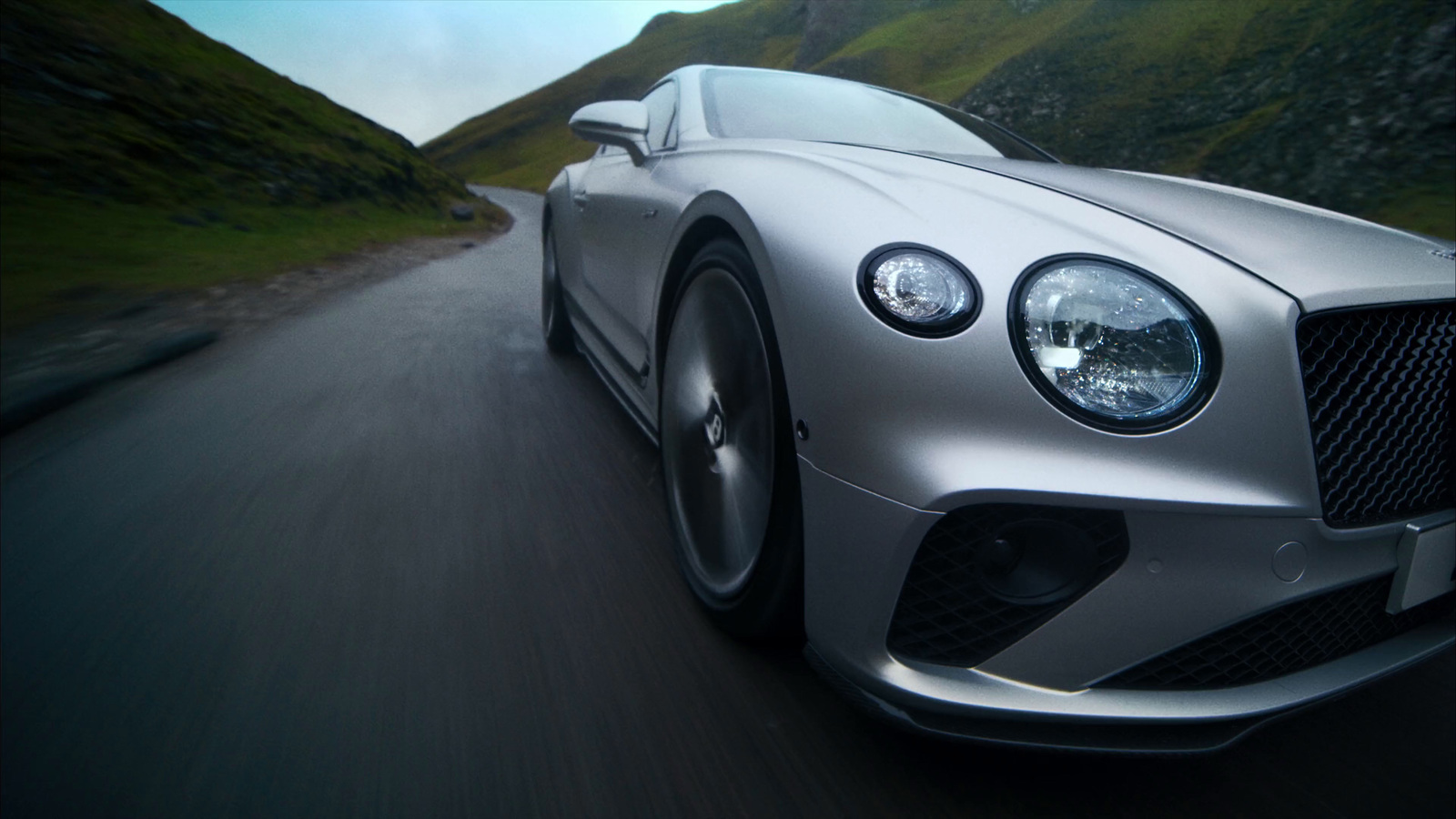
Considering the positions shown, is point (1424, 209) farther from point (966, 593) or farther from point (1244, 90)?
point (966, 593)

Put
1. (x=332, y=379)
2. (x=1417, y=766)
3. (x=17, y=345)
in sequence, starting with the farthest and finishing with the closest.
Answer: (x=17, y=345) < (x=332, y=379) < (x=1417, y=766)

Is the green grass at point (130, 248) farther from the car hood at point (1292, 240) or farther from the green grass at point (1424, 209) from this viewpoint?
the green grass at point (1424, 209)

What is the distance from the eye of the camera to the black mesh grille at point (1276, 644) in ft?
4.79

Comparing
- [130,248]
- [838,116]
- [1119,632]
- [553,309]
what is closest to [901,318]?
[1119,632]

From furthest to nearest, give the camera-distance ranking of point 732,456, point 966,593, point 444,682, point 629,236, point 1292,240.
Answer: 1. point 629,236
2. point 732,456
3. point 444,682
4. point 1292,240
5. point 966,593

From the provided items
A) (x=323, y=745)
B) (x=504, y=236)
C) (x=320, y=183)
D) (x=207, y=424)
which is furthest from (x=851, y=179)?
Result: (x=320, y=183)

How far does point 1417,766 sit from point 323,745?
6.46 ft

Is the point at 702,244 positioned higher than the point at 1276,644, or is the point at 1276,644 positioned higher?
the point at 702,244

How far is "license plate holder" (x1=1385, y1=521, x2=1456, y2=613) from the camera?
5.06 ft

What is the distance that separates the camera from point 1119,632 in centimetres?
143

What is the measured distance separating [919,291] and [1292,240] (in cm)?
76

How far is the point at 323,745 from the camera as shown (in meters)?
1.72

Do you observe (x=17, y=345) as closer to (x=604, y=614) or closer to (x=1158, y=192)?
(x=604, y=614)

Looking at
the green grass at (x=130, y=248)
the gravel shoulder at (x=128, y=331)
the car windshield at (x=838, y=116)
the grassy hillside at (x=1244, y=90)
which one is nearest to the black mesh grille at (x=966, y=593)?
the car windshield at (x=838, y=116)
